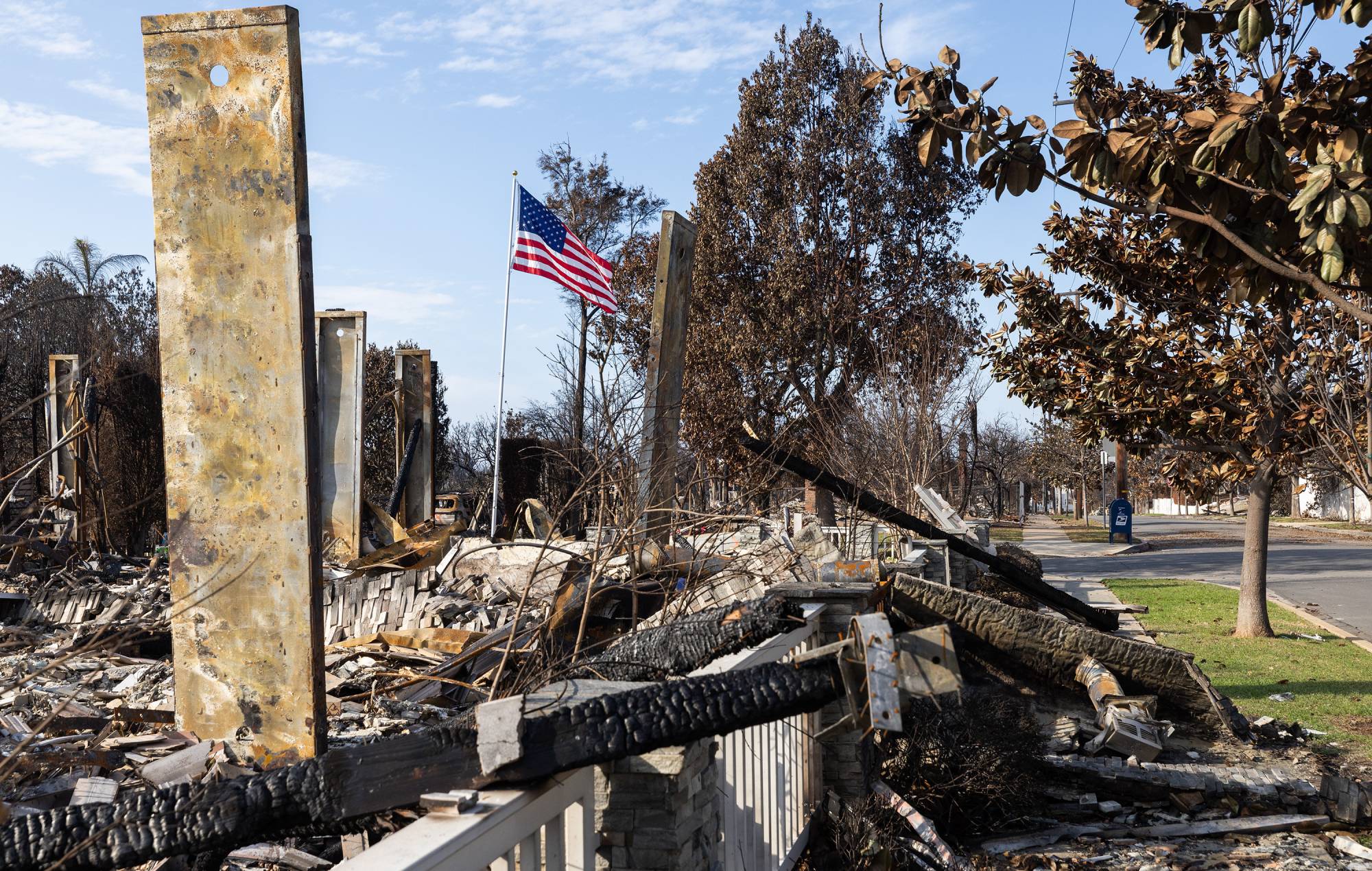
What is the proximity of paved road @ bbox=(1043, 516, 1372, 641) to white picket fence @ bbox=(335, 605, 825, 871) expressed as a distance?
10.6m

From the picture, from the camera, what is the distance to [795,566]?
6465 millimetres

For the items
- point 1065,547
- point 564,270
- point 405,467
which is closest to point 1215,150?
point 564,270

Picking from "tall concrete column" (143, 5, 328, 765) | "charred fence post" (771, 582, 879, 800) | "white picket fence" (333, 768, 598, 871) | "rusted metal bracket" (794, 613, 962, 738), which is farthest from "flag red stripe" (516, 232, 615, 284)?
"rusted metal bracket" (794, 613, 962, 738)

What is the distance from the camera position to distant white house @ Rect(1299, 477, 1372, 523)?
4828 cm

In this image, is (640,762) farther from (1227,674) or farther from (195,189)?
(1227,674)

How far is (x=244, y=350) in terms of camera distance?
4.89 meters

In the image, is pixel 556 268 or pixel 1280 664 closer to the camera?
pixel 1280 664

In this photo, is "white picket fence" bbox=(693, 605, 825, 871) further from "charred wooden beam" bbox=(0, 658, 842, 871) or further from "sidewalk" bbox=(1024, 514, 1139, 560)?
"sidewalk" bbox=(1024, 514, 1139, 560)

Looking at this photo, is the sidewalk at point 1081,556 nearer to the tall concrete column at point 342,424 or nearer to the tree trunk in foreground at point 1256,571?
the tree trunk in foreground at point 1256,571

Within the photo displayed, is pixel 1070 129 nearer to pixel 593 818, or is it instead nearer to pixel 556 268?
pixel 593 818

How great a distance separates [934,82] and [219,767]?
4.61 meters

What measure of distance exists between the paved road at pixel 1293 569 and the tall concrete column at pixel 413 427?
11883 millimetres

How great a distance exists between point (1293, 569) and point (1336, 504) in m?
42.2

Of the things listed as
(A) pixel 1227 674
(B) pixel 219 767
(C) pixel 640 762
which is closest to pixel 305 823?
(C) pixel 640 762
